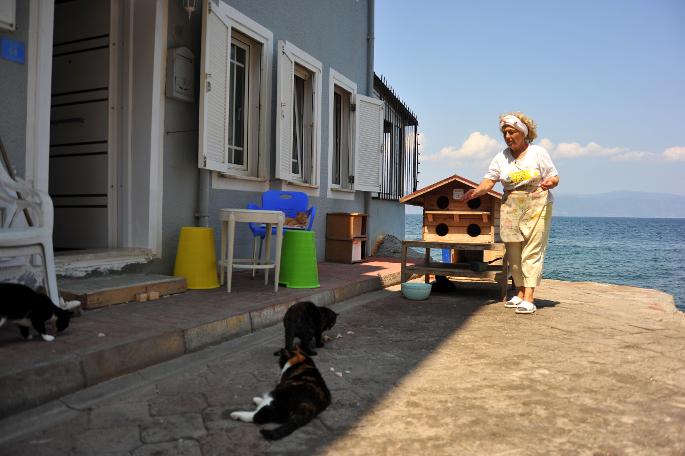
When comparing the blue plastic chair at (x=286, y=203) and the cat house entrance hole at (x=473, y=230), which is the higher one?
the blue plastic chair at (x=286, y=203)

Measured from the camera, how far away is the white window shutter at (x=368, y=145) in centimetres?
Answer: 980

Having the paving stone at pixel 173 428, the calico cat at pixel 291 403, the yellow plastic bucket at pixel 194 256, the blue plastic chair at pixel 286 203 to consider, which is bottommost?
the paving stone at pixel 173 428

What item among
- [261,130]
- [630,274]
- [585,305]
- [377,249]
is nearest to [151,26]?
[261,130]

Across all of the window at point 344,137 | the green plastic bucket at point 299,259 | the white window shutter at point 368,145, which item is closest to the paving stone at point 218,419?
the green plastic bucket at point 299,259

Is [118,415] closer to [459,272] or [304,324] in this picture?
[304,324]

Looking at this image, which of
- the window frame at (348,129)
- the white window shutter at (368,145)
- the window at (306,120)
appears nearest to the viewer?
the window at (306,120)

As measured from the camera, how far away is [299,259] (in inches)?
218

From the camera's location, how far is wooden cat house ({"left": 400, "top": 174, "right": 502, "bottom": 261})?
20.4 ft

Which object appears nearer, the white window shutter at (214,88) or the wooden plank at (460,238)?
the white window shutter at (214,88)

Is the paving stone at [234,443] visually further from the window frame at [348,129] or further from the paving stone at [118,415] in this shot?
the window frame at [348,129]

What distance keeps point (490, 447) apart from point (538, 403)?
27.4 inches

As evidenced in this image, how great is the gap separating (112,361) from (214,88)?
12.3 ft

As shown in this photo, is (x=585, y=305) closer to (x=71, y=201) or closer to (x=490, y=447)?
(x=490, y=447)

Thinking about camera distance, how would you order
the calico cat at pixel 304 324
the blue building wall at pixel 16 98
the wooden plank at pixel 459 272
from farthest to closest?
the wooden plank at pixel 459 272 → the blue building wall at pixel 16 98 → the calico cat at pixel 304 324
